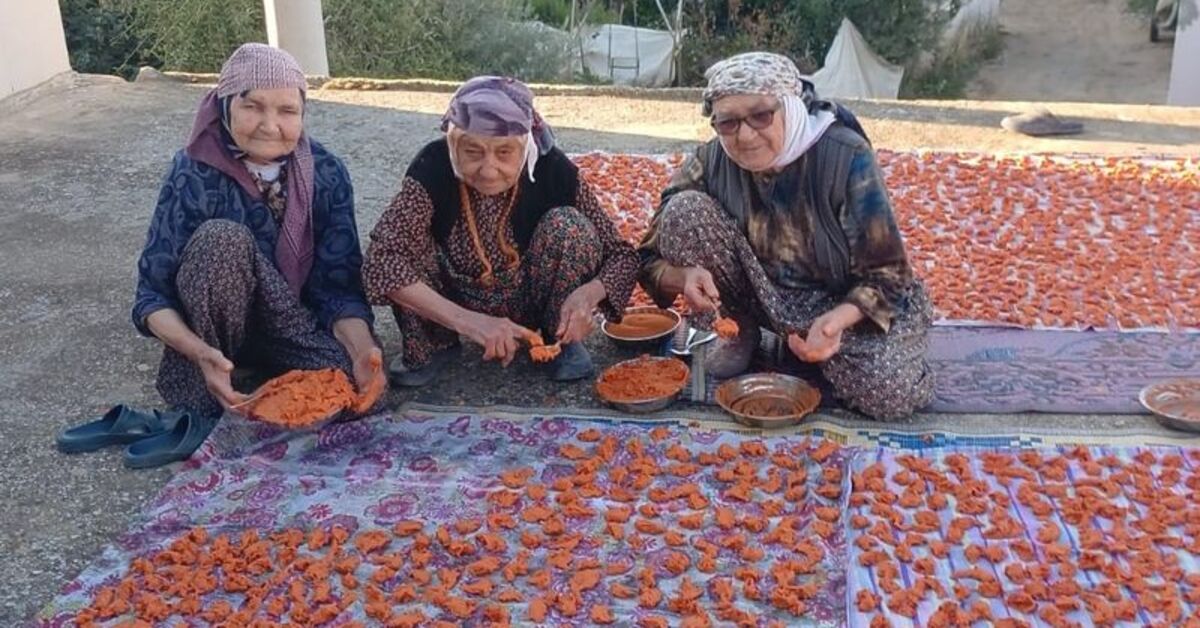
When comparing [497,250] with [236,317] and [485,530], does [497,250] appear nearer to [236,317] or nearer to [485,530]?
[236,317]

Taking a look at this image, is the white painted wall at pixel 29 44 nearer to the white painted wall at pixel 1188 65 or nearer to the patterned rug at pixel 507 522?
the patterned rug at pixel 507 522

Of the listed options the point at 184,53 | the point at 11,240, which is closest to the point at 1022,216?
the point at 11,240

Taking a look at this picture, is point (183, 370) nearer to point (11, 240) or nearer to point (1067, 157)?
point (11, 240)

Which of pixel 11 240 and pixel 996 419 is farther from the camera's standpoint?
pixel 11 240

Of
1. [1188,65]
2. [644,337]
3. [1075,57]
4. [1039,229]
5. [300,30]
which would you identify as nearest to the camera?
[644,337]

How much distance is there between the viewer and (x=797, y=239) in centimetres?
336

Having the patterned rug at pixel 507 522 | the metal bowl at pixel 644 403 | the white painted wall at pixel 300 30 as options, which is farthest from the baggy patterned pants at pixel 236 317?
the white painted wall at pixel 300 30

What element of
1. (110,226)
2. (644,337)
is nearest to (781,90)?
(644,337)

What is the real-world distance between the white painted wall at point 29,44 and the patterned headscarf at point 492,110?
508cm

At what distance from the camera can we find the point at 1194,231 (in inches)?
181

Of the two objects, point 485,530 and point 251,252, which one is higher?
point 251,252

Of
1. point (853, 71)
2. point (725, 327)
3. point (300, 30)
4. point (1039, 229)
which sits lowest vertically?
point (853, 71)

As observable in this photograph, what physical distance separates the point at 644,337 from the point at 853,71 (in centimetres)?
927

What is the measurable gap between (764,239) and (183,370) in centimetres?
163
